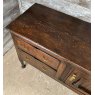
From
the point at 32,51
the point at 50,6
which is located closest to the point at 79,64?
the point at 32,51

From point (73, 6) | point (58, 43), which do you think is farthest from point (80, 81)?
point (73, 6)

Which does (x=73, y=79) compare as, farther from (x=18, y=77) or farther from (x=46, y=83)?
(x=18, y=77)

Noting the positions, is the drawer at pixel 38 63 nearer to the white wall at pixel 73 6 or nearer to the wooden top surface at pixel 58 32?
the wooden top surface at pixel 58 32

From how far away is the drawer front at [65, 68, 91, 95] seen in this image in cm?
132

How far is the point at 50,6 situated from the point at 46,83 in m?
0.93

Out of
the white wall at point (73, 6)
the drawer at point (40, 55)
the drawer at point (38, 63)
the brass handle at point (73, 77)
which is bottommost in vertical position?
the drawer at point (38, 63)

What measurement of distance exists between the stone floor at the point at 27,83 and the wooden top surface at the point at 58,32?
77cm

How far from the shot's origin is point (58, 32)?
1.42 metres

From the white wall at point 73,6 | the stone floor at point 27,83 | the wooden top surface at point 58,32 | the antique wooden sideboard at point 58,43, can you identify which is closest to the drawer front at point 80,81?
the antique wooden sideboard at point 58,43

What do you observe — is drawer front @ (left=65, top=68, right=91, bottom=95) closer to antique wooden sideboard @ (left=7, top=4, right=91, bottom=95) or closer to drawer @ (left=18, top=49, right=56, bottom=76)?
antique wooden sideboard @ (left=7, top=4, right=91, bottom=95)

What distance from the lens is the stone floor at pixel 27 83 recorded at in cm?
190

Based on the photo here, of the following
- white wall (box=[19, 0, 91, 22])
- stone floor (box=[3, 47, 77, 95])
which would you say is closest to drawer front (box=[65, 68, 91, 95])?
stone floor (box=[3, 47, 77, 95])

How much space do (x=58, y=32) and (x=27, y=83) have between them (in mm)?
865

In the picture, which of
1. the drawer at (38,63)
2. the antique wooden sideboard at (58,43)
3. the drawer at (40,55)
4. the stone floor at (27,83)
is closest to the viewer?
the antique wooden sideboard at (58,43)
